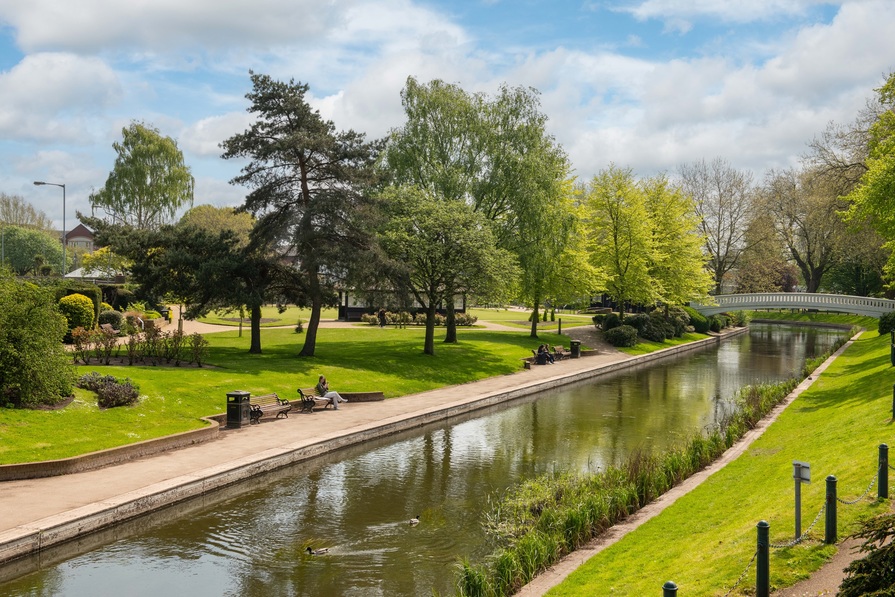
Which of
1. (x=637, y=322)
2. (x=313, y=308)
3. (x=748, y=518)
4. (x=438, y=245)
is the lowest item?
(x=748, y=518)

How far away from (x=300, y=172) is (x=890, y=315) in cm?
3860

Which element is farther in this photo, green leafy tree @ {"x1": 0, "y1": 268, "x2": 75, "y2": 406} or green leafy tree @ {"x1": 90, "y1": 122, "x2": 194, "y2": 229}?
green leafy tree @ {"x1": 90, "y1": 122, "x2": 194, "y2": 229}

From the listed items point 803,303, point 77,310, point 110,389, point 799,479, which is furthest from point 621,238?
point 799,479

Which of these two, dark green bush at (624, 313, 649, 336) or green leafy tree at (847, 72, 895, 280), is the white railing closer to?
dark green bush at (624, 313, 649, 336)

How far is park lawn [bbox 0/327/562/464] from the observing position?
57.7 feet

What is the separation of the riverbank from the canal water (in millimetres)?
290

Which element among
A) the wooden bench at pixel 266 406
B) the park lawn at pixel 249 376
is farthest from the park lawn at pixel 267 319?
the wooden bench at pixel 266 406

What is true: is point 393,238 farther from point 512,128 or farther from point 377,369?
point 512,128

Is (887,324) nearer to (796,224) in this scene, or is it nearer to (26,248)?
(796,224)

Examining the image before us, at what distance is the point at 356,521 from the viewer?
1470 cm

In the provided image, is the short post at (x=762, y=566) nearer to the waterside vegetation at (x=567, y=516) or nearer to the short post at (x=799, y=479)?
the waterside vegetation at (x=567, y=516)

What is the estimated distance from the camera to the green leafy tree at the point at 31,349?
18438 mm

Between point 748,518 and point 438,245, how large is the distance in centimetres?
2450

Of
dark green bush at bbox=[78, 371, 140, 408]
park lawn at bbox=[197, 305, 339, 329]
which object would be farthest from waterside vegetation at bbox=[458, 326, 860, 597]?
park lawn at bbox=[197, 305, 339, 329]
